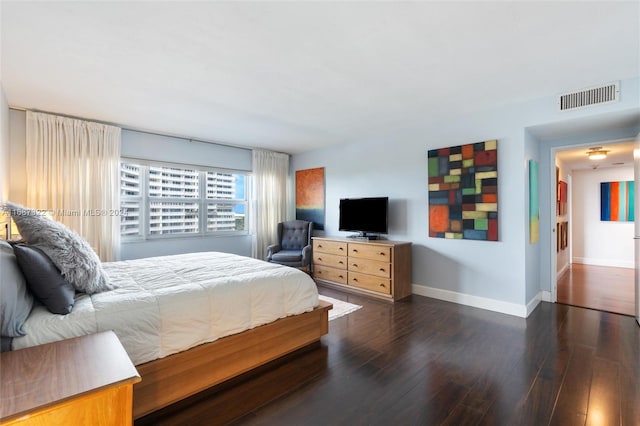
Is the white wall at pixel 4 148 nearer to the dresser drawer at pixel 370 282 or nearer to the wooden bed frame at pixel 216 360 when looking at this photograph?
the wooden bed frame at pixel 216 360

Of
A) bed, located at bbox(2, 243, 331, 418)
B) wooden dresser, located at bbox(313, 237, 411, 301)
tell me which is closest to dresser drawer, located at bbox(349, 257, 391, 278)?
wooden dresser, located at bbox(313, 237, 411, 301)

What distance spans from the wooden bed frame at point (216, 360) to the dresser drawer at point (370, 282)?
1.63m

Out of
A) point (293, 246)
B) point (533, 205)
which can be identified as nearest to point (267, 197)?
point (293, 246)

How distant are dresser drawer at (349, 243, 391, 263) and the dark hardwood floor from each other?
3.37 ft

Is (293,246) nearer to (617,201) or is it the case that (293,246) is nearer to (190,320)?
(190,320)

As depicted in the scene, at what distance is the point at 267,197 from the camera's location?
5723mm

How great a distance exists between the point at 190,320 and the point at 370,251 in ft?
9.03

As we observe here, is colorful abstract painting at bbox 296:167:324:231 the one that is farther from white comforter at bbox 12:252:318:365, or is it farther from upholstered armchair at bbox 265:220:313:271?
white comforter at bbox 12:252:318:365

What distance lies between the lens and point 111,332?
152 cm

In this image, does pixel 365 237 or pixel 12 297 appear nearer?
pixel 12 297

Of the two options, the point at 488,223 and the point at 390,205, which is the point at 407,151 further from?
the point at 488,223

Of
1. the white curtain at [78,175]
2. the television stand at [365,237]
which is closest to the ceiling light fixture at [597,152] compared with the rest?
the television stand at [365,237]

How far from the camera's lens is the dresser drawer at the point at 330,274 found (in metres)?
4.53

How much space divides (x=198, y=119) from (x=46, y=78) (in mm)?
1475
